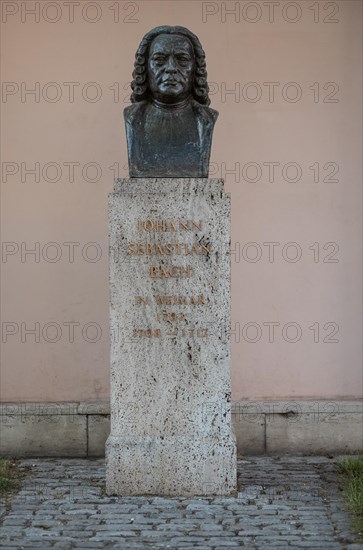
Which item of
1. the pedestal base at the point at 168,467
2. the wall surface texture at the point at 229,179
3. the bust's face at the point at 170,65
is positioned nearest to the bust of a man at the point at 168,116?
the bust's face at the point at 170,65

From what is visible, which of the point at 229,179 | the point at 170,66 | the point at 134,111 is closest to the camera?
the point at 170,66

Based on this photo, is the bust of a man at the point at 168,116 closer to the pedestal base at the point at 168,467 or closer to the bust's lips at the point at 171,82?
the bust's lips at the point at 171,82

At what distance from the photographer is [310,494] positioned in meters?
6.25

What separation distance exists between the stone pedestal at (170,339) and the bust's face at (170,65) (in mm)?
566

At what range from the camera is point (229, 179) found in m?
7.76

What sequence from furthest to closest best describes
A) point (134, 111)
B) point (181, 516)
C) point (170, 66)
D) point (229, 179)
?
point (229, 179) → point (134, 111) → point (170, 66) → point (181, 516)

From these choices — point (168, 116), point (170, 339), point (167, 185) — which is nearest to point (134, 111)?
point (168, 116)

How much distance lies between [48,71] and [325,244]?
8.41 ft

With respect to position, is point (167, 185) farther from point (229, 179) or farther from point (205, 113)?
point (229, 179)

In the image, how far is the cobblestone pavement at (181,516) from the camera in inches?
209

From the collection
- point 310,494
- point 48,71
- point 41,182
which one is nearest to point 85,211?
point 41,182

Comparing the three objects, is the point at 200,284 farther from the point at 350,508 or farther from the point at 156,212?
the point at 350,508

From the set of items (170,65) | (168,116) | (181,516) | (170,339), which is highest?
(170,65)

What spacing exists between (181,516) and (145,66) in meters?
2.81
